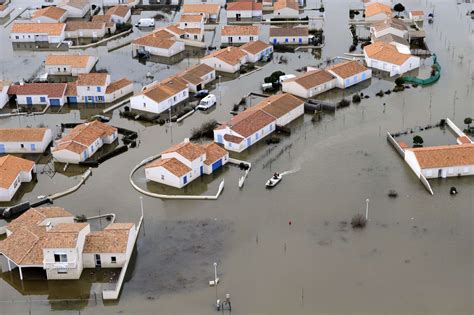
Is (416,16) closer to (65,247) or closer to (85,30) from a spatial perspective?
(85,30)

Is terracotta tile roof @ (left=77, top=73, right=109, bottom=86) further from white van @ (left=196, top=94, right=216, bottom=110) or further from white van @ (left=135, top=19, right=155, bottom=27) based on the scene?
white van @ (left=135, top=19, right=155, bottom=27)

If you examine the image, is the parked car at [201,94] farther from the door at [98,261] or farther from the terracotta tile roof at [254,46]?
the door at [98,261]

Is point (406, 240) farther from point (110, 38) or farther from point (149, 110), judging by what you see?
point (110, 38)

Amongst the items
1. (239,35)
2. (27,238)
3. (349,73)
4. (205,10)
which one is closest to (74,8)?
(205,10)

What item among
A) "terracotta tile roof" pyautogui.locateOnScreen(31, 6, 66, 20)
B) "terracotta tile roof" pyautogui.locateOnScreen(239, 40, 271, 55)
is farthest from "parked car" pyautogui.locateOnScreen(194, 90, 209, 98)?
"terracotta tile roof" pyautogui.locateOnScreen(31, 6, 66, 20)

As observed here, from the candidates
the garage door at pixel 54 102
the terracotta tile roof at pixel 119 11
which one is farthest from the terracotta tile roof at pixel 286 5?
the garage door at pixel 54 102

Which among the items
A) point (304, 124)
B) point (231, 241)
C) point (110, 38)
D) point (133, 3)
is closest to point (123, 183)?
point (231, 241)
